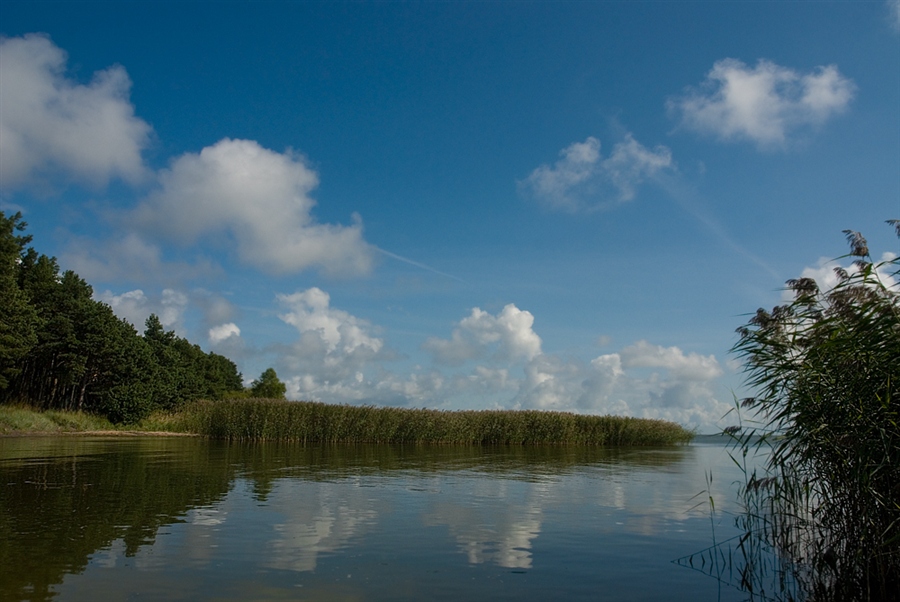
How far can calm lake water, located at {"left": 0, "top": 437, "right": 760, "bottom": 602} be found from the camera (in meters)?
7.46

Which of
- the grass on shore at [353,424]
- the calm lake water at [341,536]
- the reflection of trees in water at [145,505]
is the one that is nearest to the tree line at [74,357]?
the grass on shore at [353,424]

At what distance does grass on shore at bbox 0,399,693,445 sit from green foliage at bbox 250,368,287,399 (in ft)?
159

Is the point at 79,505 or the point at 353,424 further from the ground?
the point at 353,424

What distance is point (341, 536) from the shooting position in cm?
1014

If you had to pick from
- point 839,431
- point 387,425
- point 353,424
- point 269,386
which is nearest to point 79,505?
point 839,431

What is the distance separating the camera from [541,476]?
20.9 metres

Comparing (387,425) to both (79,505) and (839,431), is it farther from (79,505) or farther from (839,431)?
(839,431)

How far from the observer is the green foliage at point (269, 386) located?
323 feet

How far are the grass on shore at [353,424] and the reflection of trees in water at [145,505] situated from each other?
1408 cm

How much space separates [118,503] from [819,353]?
12.5m

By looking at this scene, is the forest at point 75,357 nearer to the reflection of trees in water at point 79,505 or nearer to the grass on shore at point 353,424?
the grass on shore at point 353,424

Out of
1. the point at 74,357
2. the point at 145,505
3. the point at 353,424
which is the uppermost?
the point at 74,357

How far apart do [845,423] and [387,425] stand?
34.7 meters

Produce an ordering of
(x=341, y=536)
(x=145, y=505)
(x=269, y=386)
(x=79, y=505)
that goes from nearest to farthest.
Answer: (x=341, y=536), (x=79, y=505), (x=145, y=505), (x=269, y=386)
